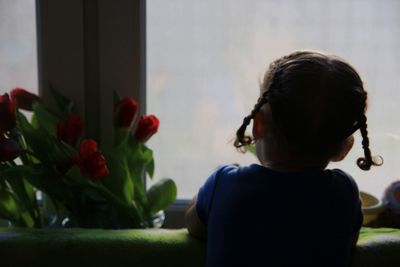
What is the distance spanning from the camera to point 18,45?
103cm

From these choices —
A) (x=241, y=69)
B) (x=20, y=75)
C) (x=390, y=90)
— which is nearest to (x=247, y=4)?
(x=241, y=69)

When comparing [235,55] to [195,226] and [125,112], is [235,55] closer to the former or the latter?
[125,112]

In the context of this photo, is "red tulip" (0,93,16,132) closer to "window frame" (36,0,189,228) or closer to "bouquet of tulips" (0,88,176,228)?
"bouquet of tulips" (0,88,176,228)

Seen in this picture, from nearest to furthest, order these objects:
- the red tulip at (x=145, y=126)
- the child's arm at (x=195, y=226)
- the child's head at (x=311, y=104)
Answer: the child's head at (x=311, y=104) → the child's arm at (x=195, y=226) → the red tulip at (x=145, y=126)

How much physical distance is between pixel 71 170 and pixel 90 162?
0.57 feet

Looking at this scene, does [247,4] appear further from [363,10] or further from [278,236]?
[278,236]

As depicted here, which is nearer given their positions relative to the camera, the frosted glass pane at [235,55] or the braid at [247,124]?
the braid at [247,124]

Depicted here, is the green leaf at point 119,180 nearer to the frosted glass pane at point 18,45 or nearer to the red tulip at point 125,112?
the red tulip at point 125,112

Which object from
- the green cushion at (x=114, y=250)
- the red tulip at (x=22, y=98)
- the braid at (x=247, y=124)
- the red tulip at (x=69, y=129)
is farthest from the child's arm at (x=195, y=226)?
the red tulip at (x=22, y=98)

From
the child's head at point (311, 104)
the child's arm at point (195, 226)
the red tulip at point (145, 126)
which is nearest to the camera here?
the child's head at point (311, 104)

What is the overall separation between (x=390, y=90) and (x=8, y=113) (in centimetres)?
71

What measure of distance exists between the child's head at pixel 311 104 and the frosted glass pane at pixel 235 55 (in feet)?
0.92

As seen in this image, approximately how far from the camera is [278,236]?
752mm

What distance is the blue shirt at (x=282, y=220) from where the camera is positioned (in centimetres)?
75
